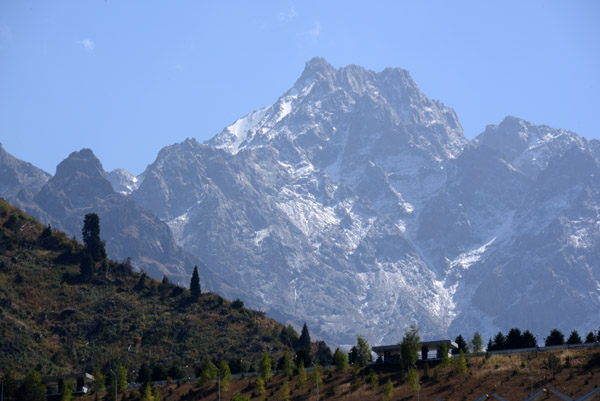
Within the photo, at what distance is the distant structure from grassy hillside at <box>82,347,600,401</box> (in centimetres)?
448

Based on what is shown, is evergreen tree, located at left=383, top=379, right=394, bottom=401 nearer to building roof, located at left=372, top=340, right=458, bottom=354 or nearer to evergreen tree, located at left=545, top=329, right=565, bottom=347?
building roof, located at left=372, top=340, right=458, bottom=354

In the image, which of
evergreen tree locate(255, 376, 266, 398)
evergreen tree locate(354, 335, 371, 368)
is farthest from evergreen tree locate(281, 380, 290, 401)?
evergreen tree locate(354, 335, 371, 368)

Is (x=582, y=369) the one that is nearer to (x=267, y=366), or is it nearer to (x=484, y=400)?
(x=484, y=400)

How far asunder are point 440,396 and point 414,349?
18768 mm

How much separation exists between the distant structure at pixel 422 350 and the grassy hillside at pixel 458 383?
4485 mm

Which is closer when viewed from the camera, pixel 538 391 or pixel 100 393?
pixel 538 391

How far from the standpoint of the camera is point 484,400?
5472 inches

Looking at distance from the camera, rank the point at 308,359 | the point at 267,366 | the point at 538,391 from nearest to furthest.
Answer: the point at 538,391 → the point at 267,366 → the point at 308,359

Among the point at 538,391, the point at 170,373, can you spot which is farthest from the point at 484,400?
the point at 170,373

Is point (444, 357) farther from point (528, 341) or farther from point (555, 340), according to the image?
point (555, 340)

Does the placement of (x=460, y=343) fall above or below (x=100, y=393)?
above

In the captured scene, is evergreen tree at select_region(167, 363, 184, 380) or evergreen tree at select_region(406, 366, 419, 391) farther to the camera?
evergreen tree at select_region(167, 363, 184, 380)

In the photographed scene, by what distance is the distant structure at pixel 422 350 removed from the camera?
548 feet

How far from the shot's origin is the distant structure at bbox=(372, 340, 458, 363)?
548 ft
